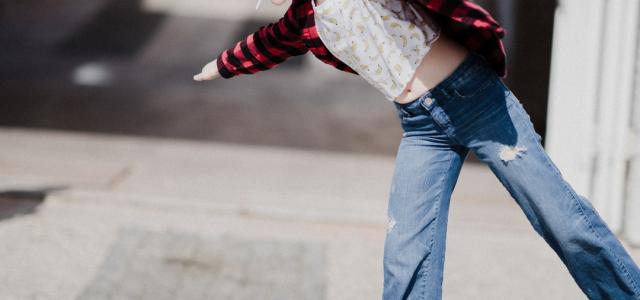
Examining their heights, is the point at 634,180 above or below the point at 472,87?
below

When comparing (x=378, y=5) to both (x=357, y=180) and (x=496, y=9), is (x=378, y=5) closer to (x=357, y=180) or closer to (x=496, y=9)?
(x=357, y=180)

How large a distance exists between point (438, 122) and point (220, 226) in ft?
8.27

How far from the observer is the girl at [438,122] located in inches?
101

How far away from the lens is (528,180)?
2672 millimetres

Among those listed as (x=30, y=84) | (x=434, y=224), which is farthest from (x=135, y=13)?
(x=434, y=224)

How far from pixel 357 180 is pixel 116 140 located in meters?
1.93

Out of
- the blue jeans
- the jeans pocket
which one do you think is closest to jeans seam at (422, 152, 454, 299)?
the blue jeans

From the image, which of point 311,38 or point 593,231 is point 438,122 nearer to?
point 311,38

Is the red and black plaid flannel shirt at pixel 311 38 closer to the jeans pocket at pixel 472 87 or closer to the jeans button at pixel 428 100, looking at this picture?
the jeans pocket at pixel 472 87

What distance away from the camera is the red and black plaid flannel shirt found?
97.8 inches

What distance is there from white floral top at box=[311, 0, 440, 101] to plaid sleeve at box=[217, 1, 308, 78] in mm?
189

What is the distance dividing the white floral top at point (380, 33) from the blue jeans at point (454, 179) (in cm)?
12

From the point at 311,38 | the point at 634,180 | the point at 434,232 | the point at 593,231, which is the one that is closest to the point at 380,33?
the point at 311,38

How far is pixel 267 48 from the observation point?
291 centimetres
